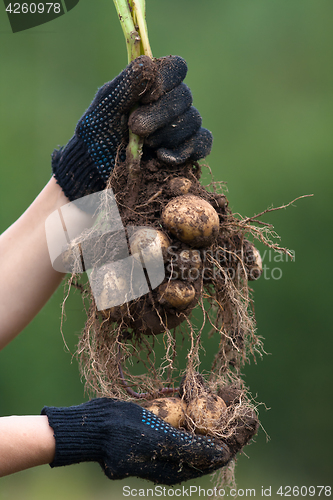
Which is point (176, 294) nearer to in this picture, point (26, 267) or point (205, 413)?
point (205, 413)

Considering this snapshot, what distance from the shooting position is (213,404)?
3.01ft

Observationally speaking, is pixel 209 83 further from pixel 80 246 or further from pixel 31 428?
pixel 31 428

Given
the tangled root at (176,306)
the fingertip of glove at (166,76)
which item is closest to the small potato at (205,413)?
the tangled root at (176,306)

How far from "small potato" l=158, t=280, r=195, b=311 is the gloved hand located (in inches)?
11.2

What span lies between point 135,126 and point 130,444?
64 cm

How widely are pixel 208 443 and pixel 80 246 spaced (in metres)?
0.49

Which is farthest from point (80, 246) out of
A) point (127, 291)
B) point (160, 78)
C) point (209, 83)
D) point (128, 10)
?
point (209, 83)

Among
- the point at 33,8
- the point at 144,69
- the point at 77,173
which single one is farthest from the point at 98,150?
the point at 33,8

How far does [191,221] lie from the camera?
0.88 m

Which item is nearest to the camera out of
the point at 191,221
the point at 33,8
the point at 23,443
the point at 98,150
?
the point at 23,443

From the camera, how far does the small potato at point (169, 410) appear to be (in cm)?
88

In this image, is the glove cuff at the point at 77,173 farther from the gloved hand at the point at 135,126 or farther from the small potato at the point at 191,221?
the small potato at the point at 191,221

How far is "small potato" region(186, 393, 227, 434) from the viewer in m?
0.88

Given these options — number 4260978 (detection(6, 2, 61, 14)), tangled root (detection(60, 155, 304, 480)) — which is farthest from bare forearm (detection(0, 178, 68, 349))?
number 4260978 (detection(6, 2, 61, 14))
